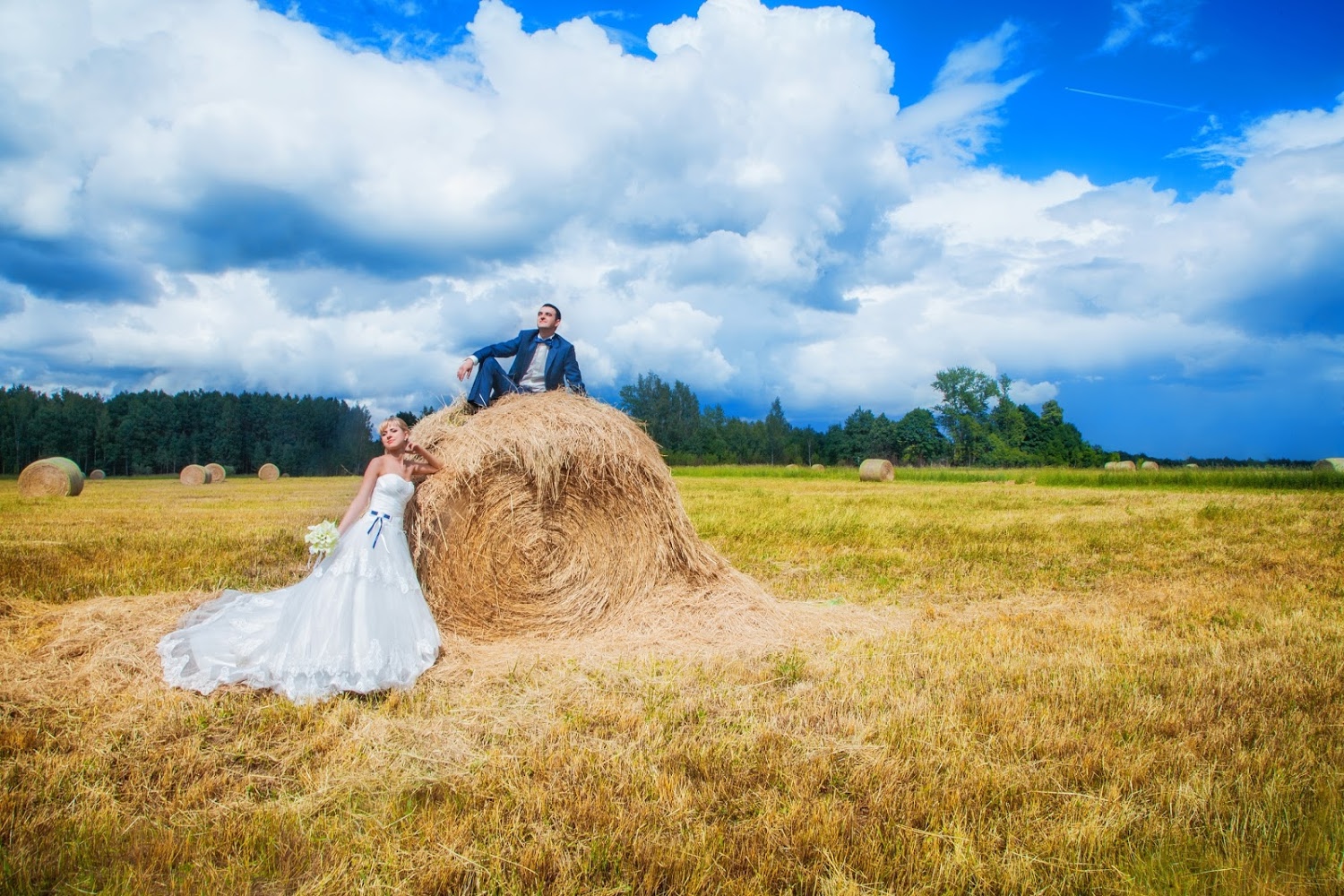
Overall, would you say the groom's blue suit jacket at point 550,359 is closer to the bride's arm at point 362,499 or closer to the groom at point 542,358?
the groom at point 542,358

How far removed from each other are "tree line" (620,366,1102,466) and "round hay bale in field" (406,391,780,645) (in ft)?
171

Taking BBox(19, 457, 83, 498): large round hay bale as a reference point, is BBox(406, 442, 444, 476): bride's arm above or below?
above

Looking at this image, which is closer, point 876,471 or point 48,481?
point 48,481

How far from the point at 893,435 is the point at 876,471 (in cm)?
5801

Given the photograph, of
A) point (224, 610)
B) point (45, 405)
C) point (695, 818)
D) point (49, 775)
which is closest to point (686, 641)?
point (695, 818)

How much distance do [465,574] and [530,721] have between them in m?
2.49

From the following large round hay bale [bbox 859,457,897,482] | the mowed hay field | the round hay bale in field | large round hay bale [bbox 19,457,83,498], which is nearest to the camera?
the mowed hay field

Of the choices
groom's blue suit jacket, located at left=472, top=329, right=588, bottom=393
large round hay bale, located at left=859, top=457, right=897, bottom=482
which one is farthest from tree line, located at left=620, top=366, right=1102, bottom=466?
groom's blue suit jacket, located at left=472, top=329, right=588, bottom=393

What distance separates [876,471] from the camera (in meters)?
38.3

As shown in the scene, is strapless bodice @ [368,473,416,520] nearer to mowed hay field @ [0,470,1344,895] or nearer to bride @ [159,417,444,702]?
bride @ [159,417,444,702]

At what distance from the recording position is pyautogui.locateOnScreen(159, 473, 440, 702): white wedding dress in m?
4.98

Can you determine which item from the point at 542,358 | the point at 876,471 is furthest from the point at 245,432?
the point at 542,358

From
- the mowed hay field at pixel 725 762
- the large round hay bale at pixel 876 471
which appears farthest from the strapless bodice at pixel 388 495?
the large round hay bale at pixel 876 471

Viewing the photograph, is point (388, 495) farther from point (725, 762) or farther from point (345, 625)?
point (725, 762)
